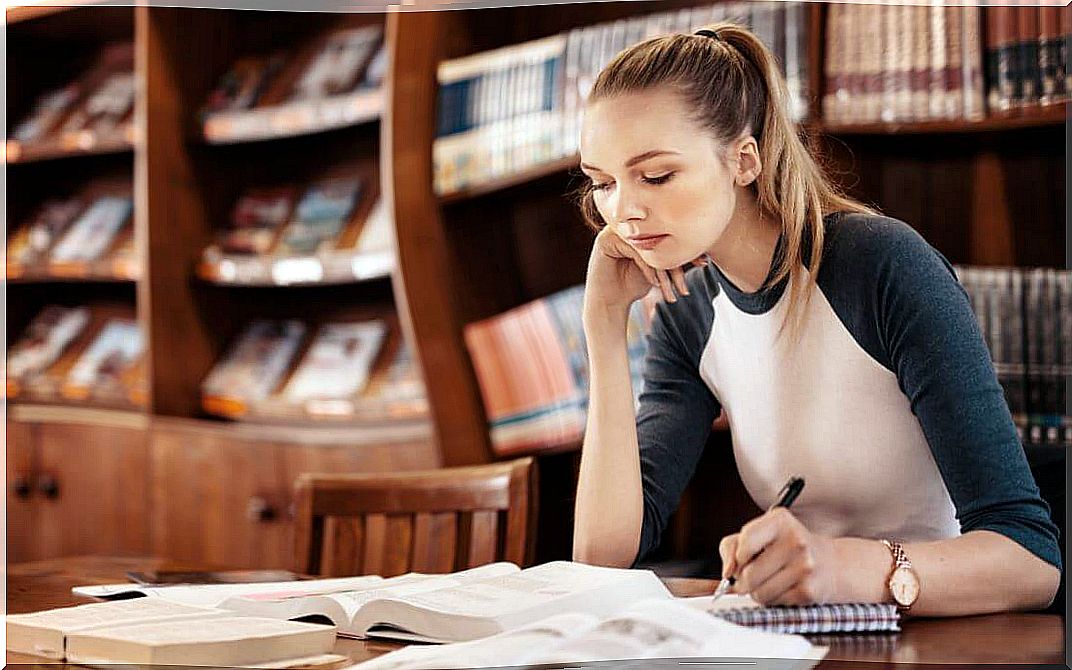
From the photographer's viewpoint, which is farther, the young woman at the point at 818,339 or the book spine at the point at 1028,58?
the book spine at the point at 1028,58

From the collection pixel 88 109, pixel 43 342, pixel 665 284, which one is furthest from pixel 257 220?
pixel 665 284

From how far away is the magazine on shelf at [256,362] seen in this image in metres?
2.40

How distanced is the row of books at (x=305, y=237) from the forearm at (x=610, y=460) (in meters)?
1.13

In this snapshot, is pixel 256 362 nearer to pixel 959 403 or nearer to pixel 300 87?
pixel 300 87

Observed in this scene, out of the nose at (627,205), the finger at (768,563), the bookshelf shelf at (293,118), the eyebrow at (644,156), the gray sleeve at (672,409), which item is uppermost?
the bookshelf shelf at (293,118)

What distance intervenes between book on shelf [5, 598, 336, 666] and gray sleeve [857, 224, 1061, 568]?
17.4 inches

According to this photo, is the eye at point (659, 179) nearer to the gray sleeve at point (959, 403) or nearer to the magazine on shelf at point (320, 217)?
the gray sleeve at point (959, 403)

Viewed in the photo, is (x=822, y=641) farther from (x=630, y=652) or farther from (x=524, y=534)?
(x=524, y=534)

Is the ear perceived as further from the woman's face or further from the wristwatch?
the wristwatch

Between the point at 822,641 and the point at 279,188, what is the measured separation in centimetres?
197

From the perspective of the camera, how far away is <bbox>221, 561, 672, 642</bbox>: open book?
78 centimetres

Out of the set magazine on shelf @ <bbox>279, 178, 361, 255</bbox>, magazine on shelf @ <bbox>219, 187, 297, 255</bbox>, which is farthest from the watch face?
magazine on shelf @ <bbox>219, 187, 297, 255</bbox>

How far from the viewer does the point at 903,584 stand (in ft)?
2.66

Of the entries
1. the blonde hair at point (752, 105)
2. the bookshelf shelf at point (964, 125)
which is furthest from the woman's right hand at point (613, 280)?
the bookshelf shelf at point (964, 125)
